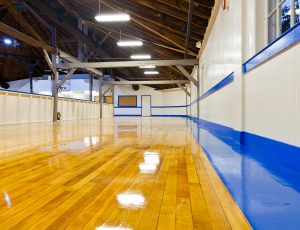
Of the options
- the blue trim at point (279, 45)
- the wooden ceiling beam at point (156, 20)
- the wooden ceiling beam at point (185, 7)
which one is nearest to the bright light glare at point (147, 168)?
the blue trim at point (279, 45)

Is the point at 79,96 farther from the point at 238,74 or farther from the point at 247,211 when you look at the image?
the point at 247,211

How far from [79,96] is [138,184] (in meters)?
24.3

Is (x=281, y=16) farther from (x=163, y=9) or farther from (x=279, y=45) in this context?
(x=163, y=9)

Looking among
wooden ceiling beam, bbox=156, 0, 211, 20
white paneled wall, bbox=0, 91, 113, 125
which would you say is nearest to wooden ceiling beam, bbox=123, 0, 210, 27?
wooden ceiling beam, bbox=156, 0, 211, 20

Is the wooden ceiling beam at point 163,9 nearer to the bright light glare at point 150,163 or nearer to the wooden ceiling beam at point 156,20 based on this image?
the wooden ceiling beam at point 156,20

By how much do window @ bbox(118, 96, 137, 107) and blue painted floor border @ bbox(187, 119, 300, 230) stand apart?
23.2m

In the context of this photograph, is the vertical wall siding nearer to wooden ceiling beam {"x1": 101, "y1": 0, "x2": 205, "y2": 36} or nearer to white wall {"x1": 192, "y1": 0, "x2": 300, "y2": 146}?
white wall {"x1": 192, "y1": 0, "x2": 300, "y2": 146}

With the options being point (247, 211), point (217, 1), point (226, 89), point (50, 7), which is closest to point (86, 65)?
point (50, 7)

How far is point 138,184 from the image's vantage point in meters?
1.62

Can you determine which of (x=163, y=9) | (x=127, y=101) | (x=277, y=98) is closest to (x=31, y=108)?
(x=163, y=9)

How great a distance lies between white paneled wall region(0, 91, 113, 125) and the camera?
875 centimetres

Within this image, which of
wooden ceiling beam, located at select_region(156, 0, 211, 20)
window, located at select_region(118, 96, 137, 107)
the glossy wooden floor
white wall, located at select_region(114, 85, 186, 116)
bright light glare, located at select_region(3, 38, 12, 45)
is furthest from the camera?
window, located at select_region(118, 96, 137, 107)

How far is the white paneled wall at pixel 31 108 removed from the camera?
345 inches

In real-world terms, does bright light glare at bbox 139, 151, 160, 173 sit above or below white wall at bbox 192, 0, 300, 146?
below
